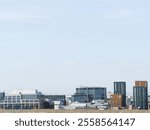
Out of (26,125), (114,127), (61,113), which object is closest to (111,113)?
(114,127)

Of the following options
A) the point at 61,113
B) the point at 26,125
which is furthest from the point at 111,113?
the point at 26,125

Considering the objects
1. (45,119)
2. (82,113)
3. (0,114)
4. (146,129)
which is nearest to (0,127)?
(0,114)

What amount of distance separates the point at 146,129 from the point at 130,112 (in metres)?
1.50

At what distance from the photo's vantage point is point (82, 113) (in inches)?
1234

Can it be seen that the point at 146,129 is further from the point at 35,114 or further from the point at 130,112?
the point at 35,114

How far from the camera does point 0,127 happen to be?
105 ft

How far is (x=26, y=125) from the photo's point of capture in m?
31.6

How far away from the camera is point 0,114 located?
32.4 metres

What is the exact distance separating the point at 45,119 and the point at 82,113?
2352 mm

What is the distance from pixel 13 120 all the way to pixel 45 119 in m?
2.08

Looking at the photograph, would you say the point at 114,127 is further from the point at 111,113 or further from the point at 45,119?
the point at 45,119

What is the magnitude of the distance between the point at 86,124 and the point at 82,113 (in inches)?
29.5

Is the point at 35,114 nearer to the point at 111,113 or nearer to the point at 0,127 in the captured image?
the point at 0,127

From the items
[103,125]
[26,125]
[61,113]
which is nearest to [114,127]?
[103,125]
